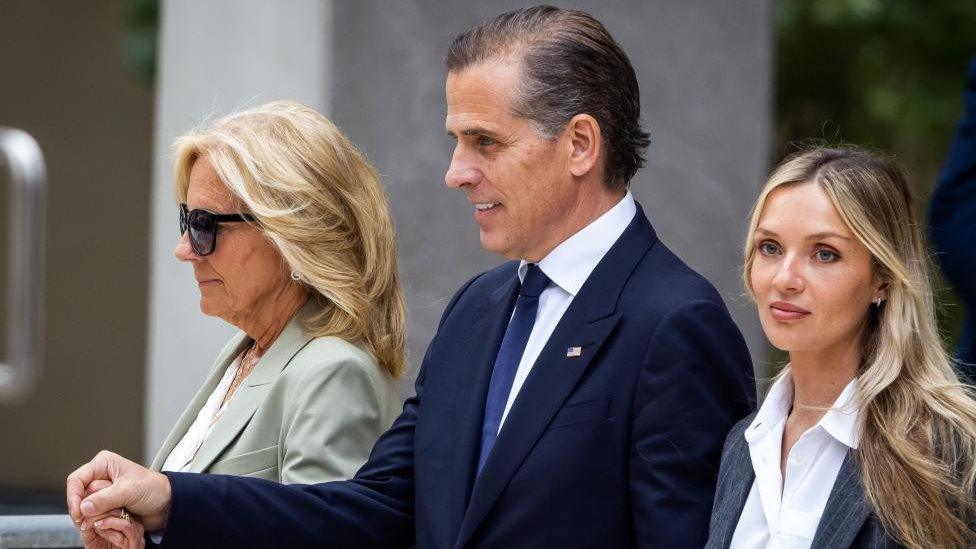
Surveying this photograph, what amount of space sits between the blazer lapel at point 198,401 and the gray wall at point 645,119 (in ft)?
4.00

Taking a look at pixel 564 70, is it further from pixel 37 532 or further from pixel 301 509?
pixel 37 532

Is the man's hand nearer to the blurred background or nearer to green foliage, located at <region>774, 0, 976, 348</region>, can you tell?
the blurred background

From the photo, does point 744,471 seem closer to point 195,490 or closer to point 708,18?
point 195,490

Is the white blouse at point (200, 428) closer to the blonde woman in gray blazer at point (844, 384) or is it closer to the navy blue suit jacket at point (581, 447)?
the navy blue suit jacket at point (581, 447)

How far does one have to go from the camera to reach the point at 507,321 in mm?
3066

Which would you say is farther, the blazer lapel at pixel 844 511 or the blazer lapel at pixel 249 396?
the blazer lapel at pixel 249 396

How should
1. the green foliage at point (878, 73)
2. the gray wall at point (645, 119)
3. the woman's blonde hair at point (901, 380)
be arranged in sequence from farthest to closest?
the green foliage at point (878, 73) < the gray wall at point (645, 119) < the woman's blonde hair at point (901, 380)

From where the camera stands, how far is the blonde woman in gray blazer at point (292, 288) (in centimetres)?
323

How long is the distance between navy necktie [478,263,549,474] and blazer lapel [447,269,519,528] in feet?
0.04

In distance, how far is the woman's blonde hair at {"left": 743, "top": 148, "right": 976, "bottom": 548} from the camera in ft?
7.86

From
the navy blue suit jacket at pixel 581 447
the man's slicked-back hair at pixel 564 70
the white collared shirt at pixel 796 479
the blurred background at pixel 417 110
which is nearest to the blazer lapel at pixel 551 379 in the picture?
the navy blue suit jacket at pixel 581 447

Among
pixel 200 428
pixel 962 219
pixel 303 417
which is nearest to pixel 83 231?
pixel 200 428

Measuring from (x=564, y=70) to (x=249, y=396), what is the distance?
0.97m

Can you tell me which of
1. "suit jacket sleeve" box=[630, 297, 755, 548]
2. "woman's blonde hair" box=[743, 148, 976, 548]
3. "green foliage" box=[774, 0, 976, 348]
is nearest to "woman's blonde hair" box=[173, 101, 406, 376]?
"suit jacket sleeve" box=[630, 297, 755, 548]
